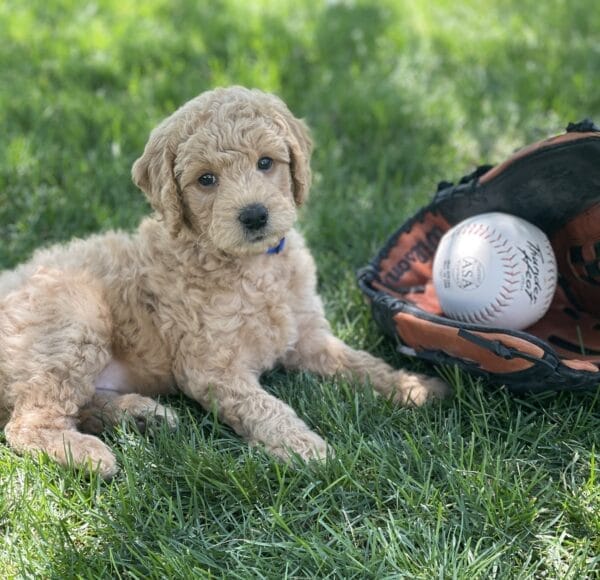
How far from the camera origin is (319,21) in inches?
317

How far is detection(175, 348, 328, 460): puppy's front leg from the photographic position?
3279 millimetres

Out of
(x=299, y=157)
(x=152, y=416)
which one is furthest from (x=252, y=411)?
(x=299, y=157)

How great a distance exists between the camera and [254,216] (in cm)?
343

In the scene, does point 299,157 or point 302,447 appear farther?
point 299,157

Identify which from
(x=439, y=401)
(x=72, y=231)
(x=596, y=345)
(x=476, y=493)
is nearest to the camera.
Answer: (x=476, y=493)

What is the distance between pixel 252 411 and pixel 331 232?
1950mm

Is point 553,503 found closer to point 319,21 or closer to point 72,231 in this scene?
point 72,231

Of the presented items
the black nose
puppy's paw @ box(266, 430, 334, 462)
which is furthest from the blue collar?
puppy's paw @ box(266, 430, 334, 462)

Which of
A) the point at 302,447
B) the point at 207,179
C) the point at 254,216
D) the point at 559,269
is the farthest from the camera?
the point at 559,269

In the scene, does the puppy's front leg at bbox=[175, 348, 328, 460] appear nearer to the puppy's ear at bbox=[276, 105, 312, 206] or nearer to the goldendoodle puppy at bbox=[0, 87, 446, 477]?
the goldendoodle puppy at bbox=[0, 87, 446, 477]

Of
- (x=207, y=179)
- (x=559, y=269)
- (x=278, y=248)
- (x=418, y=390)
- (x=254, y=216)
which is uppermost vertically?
(x=207, y=179)

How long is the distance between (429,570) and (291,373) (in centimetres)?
162

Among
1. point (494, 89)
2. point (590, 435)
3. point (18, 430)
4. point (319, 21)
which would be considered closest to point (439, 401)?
point (590, 435)

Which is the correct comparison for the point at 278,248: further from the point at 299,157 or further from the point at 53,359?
the point at 53,359
